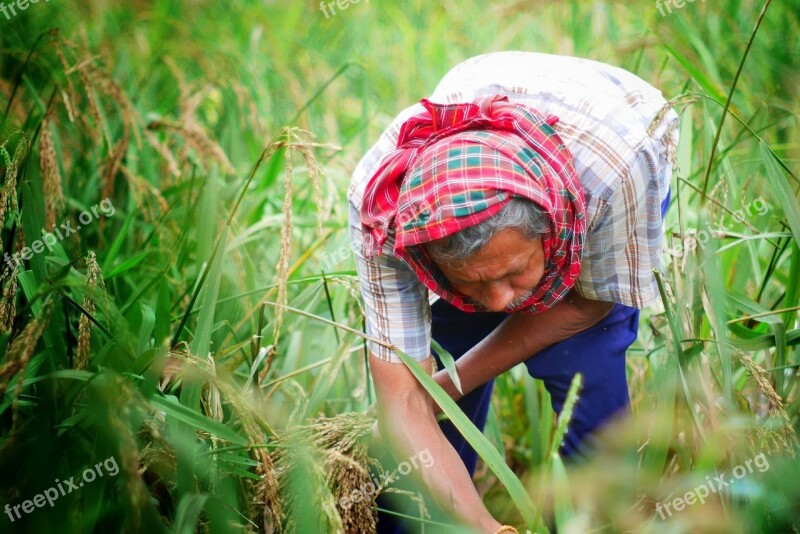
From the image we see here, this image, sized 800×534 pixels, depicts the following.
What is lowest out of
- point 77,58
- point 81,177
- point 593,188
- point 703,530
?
point 703,530

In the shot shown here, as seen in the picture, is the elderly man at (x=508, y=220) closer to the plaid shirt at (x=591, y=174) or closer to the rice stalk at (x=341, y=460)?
the plaid shirt at (x=591, y=174)

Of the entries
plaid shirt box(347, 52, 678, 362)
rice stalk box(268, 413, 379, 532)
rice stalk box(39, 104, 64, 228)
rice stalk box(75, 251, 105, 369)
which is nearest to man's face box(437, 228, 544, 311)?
plaid shirt box(347, 52, 678, 362)

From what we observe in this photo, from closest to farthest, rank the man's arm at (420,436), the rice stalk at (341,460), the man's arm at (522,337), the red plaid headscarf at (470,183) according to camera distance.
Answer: the red plaid headscarf at (470,183)
the rice stalk at (341,460)
the man's arm at (420,436)
the man's arm at (522,337)

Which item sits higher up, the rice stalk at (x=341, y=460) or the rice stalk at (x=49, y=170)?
the rice stalk at (x=49, y=170)

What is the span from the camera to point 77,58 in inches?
95.3

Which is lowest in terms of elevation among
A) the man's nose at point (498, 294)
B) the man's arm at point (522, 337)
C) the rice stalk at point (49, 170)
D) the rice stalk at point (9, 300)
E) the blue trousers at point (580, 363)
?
the blue trousers at point (580, 363)

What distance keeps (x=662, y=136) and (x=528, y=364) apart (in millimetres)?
667

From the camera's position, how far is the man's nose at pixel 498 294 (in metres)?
1.42

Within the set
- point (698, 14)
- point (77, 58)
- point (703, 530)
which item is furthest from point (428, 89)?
point (703, 530)

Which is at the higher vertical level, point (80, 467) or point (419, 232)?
point (419, 232)

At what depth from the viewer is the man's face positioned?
52.5 inches

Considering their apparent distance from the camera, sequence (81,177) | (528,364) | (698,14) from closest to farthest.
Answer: (528,364), (81,177), (698,14)

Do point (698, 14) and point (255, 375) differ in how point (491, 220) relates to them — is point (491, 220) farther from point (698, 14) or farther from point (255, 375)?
point (698, 14)

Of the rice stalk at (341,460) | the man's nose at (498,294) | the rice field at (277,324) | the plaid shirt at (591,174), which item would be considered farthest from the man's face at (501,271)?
the rice stalk at (341,460)
